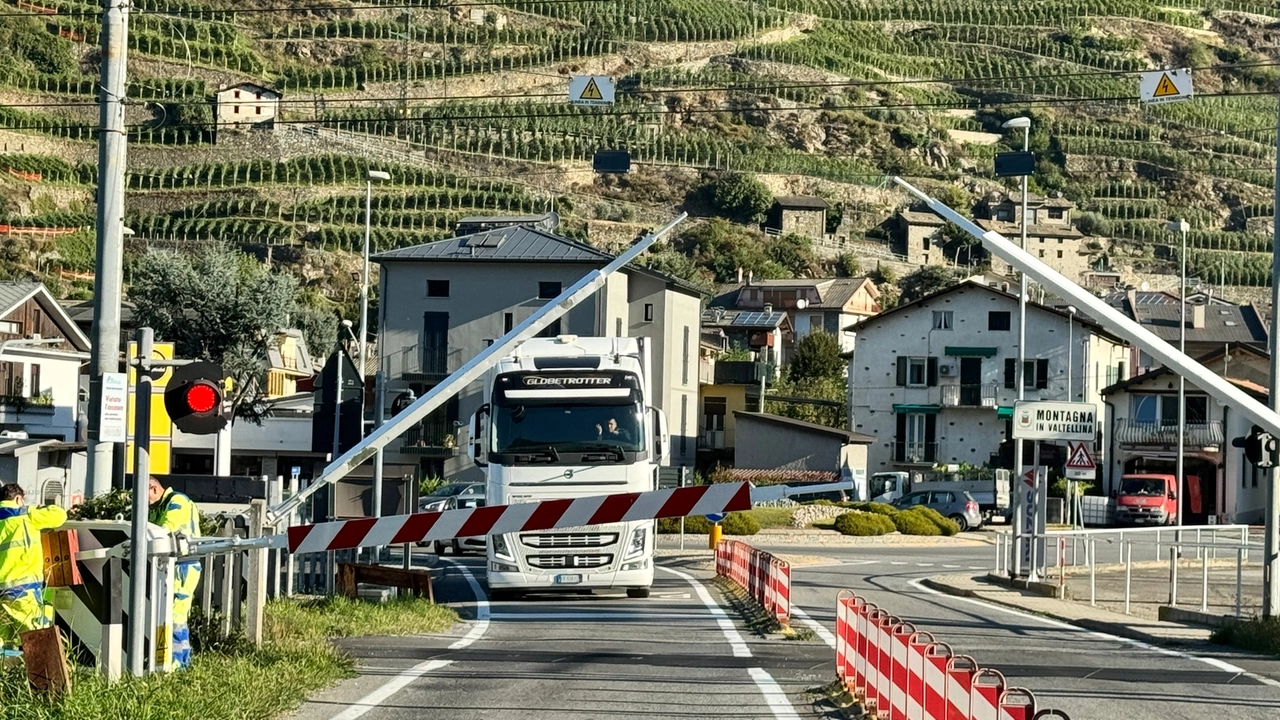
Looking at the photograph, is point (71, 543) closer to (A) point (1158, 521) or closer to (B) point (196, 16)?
(A) point (1158, 521)

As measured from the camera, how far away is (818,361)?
9281 centimetres

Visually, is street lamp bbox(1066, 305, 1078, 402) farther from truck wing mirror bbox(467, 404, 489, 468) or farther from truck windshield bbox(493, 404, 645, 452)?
truck windshield bbox(493, 404, 645, 452)

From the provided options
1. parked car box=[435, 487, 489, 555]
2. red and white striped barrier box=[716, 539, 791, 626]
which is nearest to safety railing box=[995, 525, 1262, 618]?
red and white striped barrier box=[716, 539, 791, 626]

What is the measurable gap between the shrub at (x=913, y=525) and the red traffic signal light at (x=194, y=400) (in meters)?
38.9

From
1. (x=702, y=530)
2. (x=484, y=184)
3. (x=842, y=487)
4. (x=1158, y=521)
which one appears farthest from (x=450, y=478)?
(x=484, y=184)

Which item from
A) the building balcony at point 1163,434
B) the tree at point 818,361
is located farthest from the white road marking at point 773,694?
the tree at point 818,361

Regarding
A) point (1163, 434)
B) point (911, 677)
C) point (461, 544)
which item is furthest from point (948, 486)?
point (911, 677)

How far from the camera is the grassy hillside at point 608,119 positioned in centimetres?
12219

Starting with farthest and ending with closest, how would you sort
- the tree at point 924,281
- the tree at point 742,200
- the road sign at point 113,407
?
the tree at point 742,200
the tree at point 924,281
the road sign at point 113,407

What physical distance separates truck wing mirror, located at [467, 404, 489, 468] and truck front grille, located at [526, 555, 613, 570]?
153cm

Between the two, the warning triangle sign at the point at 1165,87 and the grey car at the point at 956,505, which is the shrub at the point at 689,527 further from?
the warning triangle sign at the point at 1165,87

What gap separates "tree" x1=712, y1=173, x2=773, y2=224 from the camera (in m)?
146

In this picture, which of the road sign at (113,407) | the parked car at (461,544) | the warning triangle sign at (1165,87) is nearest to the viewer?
the road sign at (113,407)

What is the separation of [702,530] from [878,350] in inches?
1230
